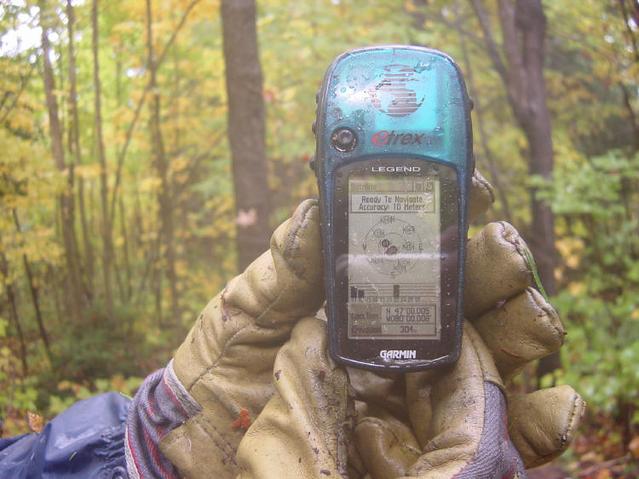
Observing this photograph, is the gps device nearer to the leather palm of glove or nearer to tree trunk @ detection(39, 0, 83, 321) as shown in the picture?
the leather palm of glove

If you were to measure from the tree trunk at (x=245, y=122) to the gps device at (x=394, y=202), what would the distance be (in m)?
2.53

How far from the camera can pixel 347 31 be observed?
586 cm

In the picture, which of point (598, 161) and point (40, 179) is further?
point (598, 161)

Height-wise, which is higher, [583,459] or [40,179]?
[40,179]

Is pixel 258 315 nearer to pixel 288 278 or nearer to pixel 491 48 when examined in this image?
pixel 288 278

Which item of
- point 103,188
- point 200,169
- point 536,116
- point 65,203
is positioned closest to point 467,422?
point 65,203


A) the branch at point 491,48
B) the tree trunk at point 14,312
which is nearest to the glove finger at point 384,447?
the tree trunk at point 14,312

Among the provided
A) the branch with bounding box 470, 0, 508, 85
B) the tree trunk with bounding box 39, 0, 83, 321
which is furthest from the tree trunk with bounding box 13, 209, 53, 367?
the branch with bounding box 470, 0, 508, 85

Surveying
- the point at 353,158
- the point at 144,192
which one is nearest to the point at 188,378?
the point at 353,158

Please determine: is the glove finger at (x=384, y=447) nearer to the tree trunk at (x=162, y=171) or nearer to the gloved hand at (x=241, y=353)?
the gloved hand at (x=241, y=353)

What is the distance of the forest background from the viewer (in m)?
2.63

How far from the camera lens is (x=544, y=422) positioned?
110cm

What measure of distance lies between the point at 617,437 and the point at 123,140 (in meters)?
3.73

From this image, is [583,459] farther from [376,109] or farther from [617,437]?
[376,109]
